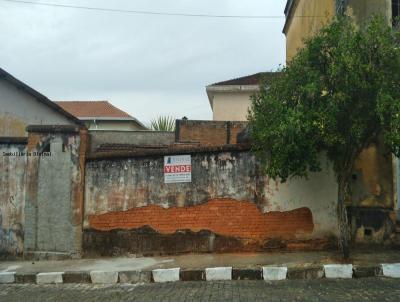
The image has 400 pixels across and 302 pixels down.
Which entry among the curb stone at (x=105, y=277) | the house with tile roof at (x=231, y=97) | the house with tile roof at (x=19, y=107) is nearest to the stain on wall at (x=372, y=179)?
the curb stone at (x=105, y=277)

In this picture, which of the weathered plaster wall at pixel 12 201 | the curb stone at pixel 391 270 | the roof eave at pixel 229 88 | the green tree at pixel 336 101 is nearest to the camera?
the green tree at pixel 336 101

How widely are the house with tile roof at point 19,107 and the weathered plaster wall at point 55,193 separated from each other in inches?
238

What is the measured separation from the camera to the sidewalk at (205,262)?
324 inches

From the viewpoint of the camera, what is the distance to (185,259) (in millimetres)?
9078

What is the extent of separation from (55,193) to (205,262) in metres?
3.79

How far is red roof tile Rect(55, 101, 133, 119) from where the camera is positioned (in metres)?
29.9

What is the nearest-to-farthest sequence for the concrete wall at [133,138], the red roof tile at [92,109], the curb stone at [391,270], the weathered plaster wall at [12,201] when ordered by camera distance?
the curb stone at [391,270], the weathered plaster wall at [12,201], the concrete wall at [133,138], the red roof tile at [92,109]

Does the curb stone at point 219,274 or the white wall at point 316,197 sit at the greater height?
the white wall at point 316,197

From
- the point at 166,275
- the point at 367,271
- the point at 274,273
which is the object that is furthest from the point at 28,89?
the point at 367,271

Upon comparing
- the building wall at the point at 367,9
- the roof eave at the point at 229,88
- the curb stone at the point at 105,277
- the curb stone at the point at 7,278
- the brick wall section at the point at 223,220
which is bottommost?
the curb stone at the point at 7,278

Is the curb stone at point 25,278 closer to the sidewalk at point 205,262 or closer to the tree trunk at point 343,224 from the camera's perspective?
the sidewalk at point 205,262

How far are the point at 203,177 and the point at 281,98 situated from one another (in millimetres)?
2652

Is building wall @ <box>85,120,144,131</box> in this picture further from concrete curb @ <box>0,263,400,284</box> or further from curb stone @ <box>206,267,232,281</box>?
curb stone @ <box>206,267,232,281</box>

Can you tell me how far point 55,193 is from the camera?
1005 cm
